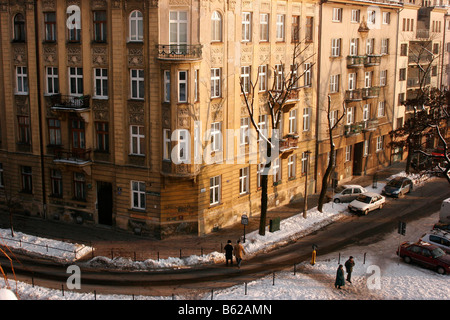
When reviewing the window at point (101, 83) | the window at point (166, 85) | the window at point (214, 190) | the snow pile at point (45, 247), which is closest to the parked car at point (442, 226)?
the window at point (214, 190)

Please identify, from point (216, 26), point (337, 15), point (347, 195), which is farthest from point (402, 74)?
point (216, 26)

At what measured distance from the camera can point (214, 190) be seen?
4081cm

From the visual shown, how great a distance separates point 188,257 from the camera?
117ft

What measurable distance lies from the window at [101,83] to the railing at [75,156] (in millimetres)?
4287

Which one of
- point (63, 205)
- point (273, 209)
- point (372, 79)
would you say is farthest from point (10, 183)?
point (372, 79)

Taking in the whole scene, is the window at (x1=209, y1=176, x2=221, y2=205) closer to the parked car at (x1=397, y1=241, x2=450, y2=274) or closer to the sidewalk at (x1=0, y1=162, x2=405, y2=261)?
the sidewalk at (x1=0, y1=162, x2=405, y2=261)

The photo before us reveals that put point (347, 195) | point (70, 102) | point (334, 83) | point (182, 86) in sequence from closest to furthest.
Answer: point (182, 86), point (70, 102), point (347, 195), point (334, 83)

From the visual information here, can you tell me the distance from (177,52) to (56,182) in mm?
15031

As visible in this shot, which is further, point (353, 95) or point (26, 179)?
point (353, 95)

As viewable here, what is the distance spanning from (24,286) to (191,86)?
16.2 metres

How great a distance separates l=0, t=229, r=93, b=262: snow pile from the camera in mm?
35938

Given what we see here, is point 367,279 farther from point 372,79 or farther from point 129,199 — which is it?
point 372,79

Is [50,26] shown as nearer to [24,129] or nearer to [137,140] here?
[24,129]

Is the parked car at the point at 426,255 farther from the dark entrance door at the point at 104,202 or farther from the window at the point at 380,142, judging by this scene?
the window at the point at 380,142
